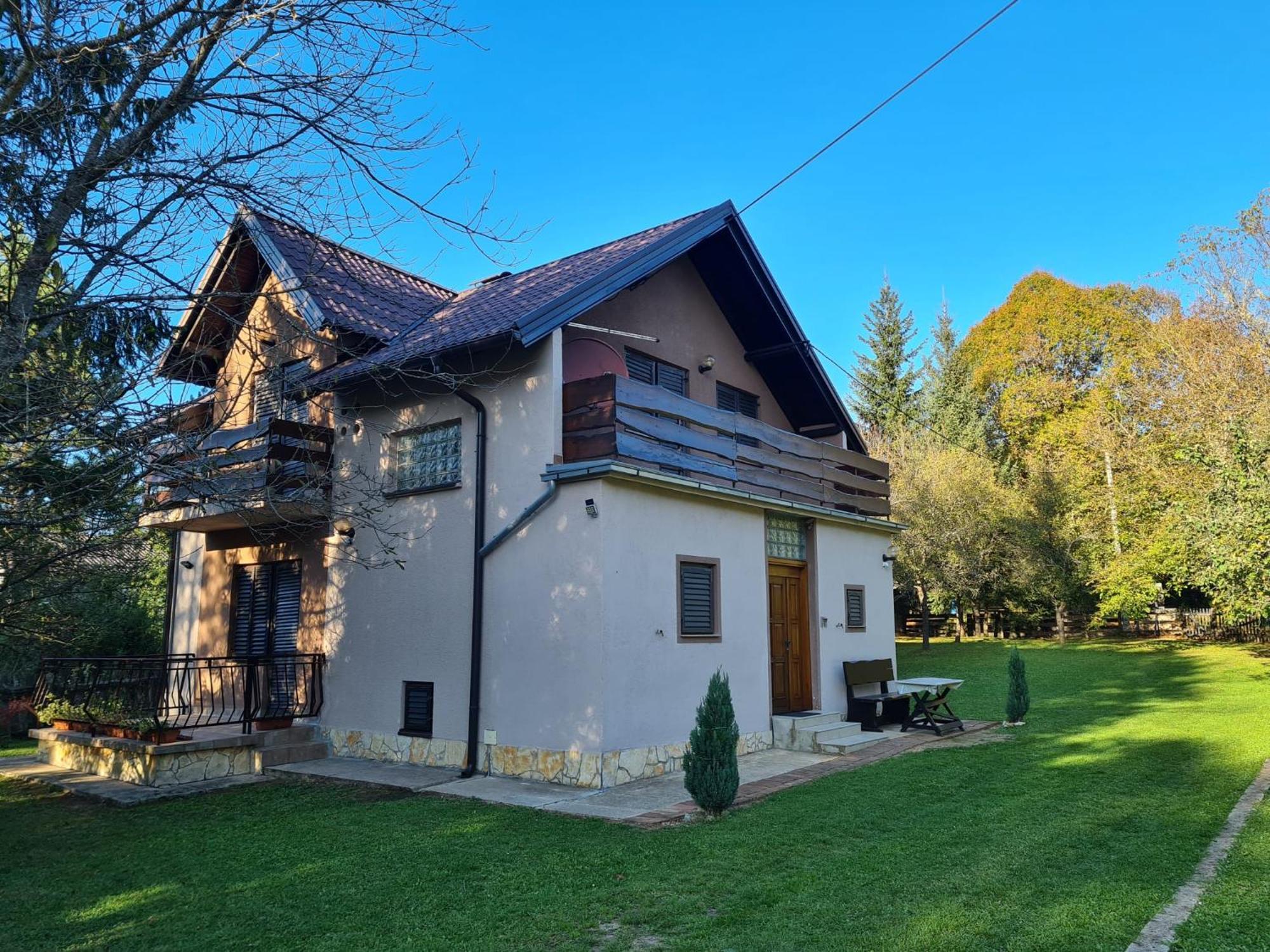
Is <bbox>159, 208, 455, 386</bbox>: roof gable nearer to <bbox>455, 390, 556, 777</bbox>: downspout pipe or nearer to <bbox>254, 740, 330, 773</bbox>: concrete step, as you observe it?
<bbox>455, 390, 556, 777</bbox>: downspout pipe

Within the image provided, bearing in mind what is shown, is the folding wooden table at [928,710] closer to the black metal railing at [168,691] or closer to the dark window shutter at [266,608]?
the black metal railing at [168,691]

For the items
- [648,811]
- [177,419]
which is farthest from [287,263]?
[648,811]

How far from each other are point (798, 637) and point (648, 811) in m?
6.09

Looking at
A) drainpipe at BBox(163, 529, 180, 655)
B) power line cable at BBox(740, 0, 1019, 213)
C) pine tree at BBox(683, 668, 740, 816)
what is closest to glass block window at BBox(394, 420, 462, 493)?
pine tree at BBox(683, 668, 740, 816)

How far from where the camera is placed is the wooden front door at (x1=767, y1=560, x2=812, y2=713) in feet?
43.1

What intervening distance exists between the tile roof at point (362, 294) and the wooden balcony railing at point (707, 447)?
12.4ft

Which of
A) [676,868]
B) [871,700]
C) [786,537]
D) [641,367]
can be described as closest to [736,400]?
[641,367]

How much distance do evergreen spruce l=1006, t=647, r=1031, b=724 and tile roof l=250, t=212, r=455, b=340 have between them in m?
11.4

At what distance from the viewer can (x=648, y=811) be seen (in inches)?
328

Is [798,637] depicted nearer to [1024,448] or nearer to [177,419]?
[177,419]

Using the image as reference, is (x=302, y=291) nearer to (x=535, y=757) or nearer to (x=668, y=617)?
(x=668, y=617)

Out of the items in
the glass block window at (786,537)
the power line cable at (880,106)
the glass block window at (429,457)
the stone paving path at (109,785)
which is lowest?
the stone paving path at (109,785)

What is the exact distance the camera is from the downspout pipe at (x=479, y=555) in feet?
34.2

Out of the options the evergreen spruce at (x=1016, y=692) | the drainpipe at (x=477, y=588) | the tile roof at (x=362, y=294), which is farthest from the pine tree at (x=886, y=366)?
the drainpipe at (x=477, y=588)
